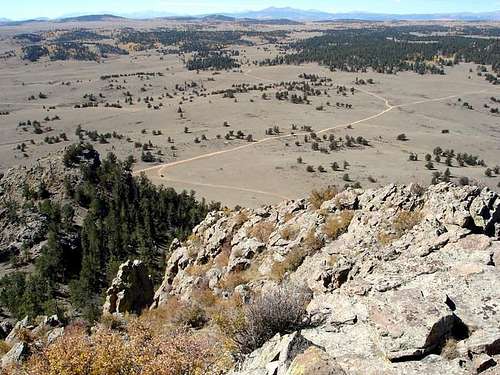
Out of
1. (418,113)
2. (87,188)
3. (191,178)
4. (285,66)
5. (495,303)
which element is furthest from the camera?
(285,66)

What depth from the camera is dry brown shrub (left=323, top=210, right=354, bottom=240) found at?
48.6 feet

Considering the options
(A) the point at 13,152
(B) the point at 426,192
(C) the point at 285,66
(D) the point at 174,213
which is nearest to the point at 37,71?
(C) the point at 285,66

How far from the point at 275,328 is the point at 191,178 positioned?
39906 millimetres

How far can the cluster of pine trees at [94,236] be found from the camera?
74.5 feet

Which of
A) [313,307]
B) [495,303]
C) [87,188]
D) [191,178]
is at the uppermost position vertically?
[495,303]

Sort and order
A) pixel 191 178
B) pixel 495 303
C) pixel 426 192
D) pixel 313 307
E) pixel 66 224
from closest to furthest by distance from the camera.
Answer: pixel 495 303, pixel 313 307, pixel 426 192, pixel 66 224, pixel 191 178

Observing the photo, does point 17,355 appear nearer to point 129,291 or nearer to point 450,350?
point 129,291

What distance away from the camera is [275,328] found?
29.6 feet

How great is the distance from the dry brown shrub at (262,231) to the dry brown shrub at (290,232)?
733 mm

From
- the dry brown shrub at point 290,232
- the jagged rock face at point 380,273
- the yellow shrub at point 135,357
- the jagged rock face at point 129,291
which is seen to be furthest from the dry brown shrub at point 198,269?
the yellow shrub at point 135,357

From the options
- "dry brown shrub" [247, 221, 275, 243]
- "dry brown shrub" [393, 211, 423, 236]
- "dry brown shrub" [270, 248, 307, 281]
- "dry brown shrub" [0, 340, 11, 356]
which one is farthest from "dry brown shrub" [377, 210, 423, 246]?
"dry brown shrub" [0, 340, 11, 356]

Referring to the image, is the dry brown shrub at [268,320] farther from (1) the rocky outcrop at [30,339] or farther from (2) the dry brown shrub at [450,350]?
(1) the rocky outcrop at [30,339]

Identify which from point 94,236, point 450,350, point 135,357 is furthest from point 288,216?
point 94,236

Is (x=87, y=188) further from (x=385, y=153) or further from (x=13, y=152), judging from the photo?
(x=385, y=153)
